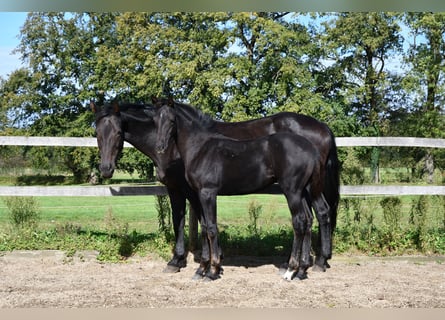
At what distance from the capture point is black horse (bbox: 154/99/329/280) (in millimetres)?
5117

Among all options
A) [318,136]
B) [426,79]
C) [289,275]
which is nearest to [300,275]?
[289,275]

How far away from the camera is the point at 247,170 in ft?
17.4

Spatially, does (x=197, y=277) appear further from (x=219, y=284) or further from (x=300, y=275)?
(x=300, y=275)

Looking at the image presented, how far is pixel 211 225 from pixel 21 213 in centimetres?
316

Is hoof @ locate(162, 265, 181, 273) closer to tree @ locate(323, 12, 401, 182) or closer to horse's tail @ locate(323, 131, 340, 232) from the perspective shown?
horse's tail @ locate(323, 131, 340, 232)

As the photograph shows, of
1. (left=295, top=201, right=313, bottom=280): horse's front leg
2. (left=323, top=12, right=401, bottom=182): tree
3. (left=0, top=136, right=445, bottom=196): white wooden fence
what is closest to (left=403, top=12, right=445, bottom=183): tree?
(left=323, top=12, right=401, bottom=182): tree

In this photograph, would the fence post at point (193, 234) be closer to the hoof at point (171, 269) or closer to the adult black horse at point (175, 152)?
the adult black horse at point (175, 152)

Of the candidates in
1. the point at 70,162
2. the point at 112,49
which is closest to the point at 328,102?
the point at 112,49

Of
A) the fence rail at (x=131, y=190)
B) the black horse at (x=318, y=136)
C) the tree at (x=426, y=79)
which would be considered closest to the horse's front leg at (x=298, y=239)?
the black horse at (x=318, y=136)

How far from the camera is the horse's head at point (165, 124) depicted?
5.19m

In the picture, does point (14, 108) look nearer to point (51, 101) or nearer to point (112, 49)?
point (51, 101)

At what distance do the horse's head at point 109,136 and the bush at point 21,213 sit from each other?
2.02m

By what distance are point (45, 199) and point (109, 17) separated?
1181cm

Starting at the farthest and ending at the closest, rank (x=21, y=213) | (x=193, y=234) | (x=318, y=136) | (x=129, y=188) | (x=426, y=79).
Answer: (x=426, y=79) < (x=21, y=213) < (x=193, y=234) < (x=129, y=188) < (x=318, y=136)
